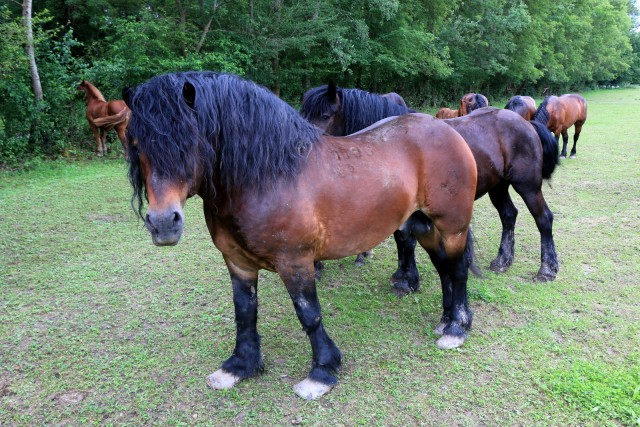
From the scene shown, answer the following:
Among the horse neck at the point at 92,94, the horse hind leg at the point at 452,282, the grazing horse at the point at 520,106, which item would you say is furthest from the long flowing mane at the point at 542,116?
the horse neck at the point at 92,94

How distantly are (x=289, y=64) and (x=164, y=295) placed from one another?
13317 mm

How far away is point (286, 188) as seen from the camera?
2.11 m

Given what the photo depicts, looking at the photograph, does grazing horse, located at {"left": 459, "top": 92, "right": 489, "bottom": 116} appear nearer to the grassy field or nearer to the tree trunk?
the grassy field

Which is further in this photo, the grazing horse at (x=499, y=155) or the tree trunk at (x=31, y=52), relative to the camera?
the tree trunk at (x=31, y=52)

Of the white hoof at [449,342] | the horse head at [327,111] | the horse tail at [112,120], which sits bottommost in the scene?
the white hoof at [449,342]

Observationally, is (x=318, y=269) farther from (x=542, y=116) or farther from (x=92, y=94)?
(x=542, y=116)

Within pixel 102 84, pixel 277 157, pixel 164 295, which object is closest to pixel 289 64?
pixel 102 84

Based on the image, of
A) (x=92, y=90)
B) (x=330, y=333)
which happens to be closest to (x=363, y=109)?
(x=330, y=333)

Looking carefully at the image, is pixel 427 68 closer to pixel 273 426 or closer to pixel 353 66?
pixel 353 66

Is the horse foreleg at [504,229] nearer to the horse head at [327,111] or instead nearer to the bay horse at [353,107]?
the bay horse at [353,107]

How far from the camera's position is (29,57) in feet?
27.7

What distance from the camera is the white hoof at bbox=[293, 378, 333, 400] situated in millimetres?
2385

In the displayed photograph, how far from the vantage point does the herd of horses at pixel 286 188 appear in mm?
1759

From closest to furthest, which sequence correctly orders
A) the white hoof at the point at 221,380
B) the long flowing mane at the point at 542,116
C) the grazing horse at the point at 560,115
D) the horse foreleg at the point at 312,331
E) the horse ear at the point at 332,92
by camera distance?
1. the horse foreleg at the point at 312,331
2. the white hoof at the point at 221,380
3. the horse ear at the point at 332,92
4. the long flowing mane at the point at 542,116
5. the grazing horse at the point at 560,115
